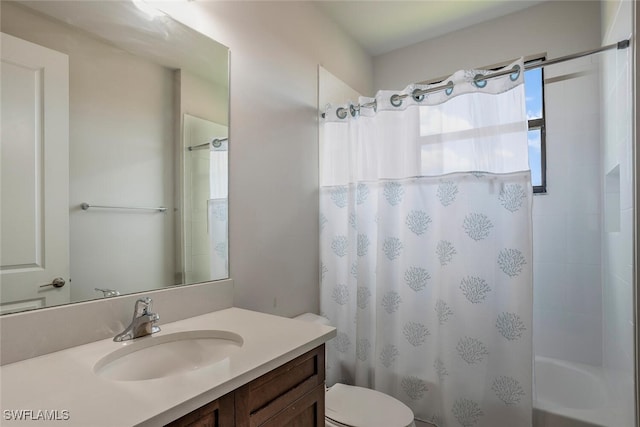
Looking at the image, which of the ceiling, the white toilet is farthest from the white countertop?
the ceiling

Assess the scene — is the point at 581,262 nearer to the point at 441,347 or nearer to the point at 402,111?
the point at 441,347

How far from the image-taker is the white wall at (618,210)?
1.42 m

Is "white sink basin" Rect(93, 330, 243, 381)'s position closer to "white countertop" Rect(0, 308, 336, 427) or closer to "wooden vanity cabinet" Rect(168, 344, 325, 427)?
"white countertop" Rect(0, 308, 336, 427)

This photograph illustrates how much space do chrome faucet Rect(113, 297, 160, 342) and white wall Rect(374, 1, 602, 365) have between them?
2304 millimetres

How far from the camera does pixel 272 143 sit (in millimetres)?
1758

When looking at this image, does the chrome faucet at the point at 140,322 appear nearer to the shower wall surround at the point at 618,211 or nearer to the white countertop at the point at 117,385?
the white countertop at the point at 117,385

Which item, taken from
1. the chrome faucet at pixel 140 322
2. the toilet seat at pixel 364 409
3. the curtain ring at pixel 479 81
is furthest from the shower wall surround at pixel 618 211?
the chrome faucet at pixel 140 322

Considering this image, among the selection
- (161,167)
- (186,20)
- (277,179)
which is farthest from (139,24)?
(277,179)

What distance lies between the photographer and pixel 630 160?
1.40 metres

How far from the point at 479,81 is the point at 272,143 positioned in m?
1.09

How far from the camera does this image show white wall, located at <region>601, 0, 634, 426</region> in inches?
55.8

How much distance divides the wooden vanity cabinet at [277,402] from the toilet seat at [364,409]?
14.3 inches

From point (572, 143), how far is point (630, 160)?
0.82 meters

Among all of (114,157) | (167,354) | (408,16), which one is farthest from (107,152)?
(408,16)
